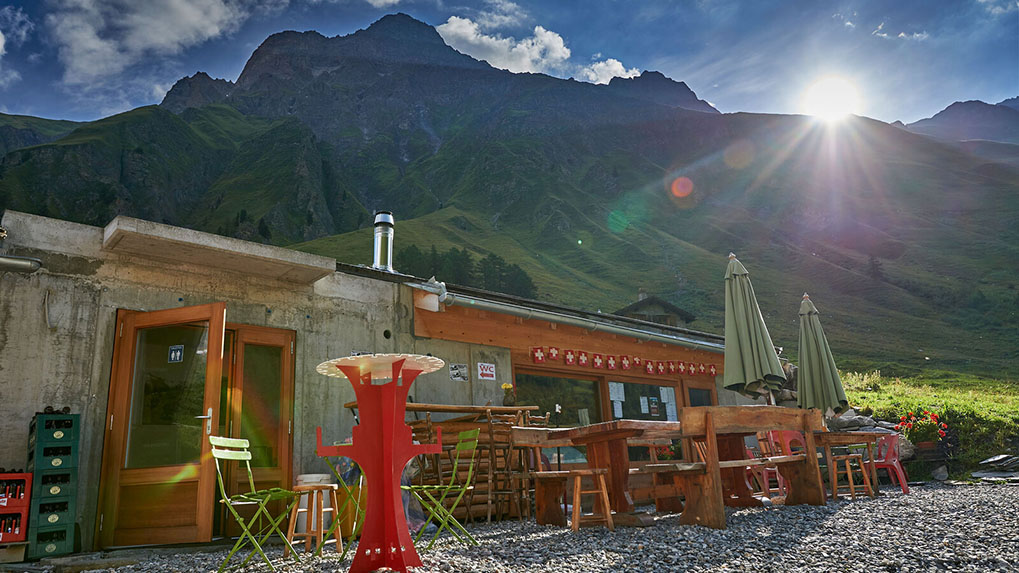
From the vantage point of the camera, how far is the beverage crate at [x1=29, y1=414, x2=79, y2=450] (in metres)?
5.24

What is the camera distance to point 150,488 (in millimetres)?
5938

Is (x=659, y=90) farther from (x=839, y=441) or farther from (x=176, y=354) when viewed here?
(x=176, y=354)

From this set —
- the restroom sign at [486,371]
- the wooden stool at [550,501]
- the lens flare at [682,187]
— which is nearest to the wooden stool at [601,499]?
the wooden stool at [550,501]

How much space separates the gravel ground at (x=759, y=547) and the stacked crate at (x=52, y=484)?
0.82 meters

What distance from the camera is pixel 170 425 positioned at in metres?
6.13

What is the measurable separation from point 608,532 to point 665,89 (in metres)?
165

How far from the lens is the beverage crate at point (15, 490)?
16.2ft

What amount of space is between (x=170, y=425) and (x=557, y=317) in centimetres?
514

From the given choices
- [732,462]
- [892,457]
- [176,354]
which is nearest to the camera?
[732,462]

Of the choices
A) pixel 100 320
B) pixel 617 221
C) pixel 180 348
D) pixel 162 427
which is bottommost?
pixel 162 427

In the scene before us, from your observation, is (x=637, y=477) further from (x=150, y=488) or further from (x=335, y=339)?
(x=150, y=488)

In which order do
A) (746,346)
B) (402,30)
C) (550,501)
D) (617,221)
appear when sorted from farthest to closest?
(402,30), (617,221), (746,346), (550,501)

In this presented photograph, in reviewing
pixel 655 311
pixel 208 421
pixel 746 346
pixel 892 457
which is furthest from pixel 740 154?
pixel 208 421

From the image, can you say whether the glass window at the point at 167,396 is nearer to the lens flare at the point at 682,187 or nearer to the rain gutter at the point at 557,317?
the rain gutter at the point at 557,317
